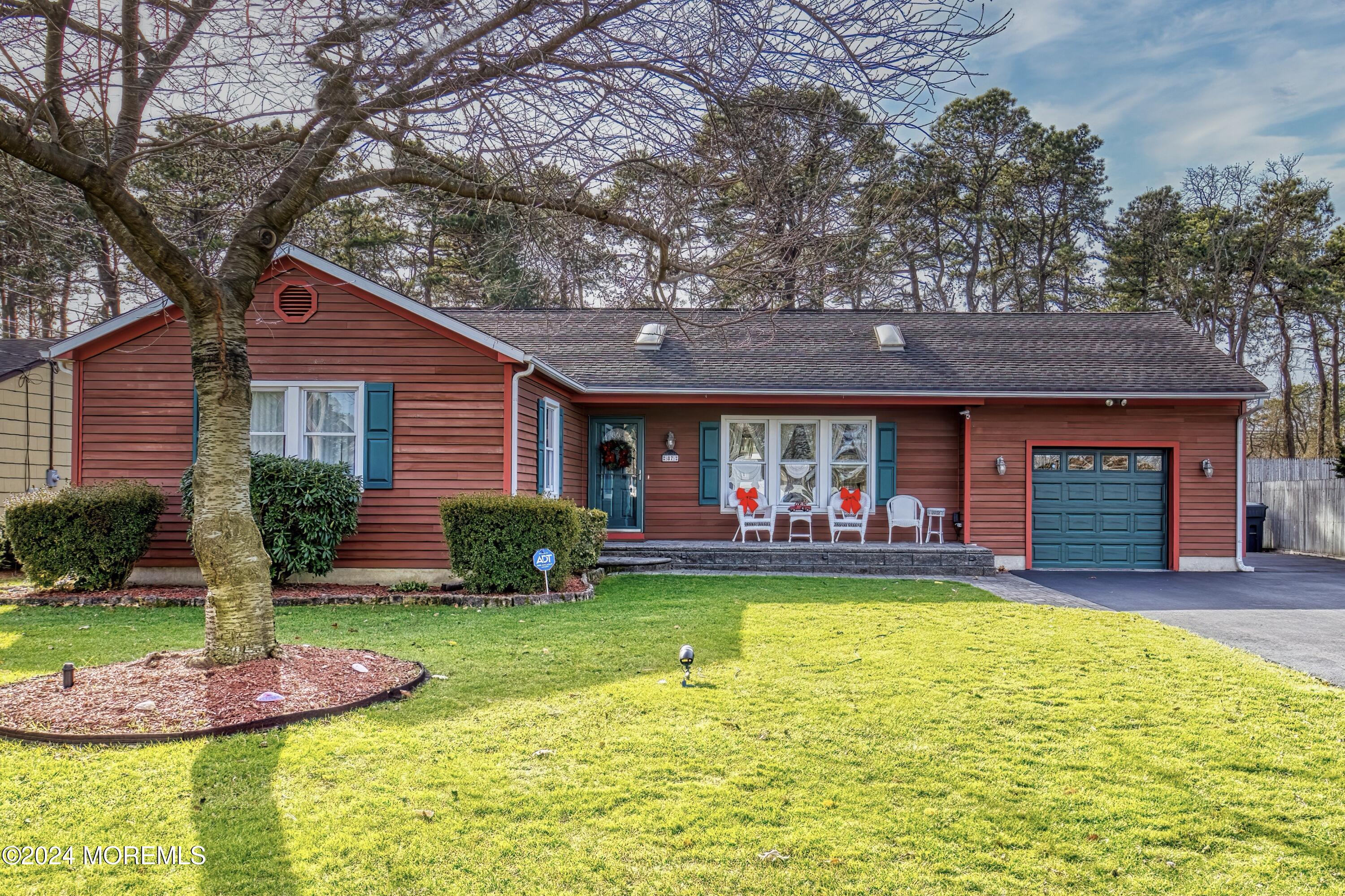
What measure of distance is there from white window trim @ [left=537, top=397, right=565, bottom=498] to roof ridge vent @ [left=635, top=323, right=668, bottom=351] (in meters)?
2.68

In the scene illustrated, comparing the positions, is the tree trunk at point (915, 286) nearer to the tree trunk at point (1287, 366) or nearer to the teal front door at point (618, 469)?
the tree trunk at point (1287, 366)

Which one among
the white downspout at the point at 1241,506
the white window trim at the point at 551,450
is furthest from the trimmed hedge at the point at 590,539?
the white downspout at the point at 1241,506

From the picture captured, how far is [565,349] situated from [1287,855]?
38.7 ft

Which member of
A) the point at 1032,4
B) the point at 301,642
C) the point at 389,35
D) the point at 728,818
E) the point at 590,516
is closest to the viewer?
the point at 728,818

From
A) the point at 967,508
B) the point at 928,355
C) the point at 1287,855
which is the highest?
the point at 928,355

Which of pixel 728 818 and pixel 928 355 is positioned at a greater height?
pixel 928 355

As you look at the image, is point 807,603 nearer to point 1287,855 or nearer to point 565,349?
point 1287,855

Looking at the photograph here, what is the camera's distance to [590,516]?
10070 mm

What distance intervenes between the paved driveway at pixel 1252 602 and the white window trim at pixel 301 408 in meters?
8.34

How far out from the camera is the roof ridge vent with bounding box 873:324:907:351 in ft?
45.0

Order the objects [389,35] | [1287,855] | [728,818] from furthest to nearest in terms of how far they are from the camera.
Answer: [389,35] → [728,818] → [1287,855]

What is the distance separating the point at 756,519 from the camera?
12.4m

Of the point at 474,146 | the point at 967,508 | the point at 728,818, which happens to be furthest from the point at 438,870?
the point at 967,508

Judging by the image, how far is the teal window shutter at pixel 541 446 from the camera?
1031cm
